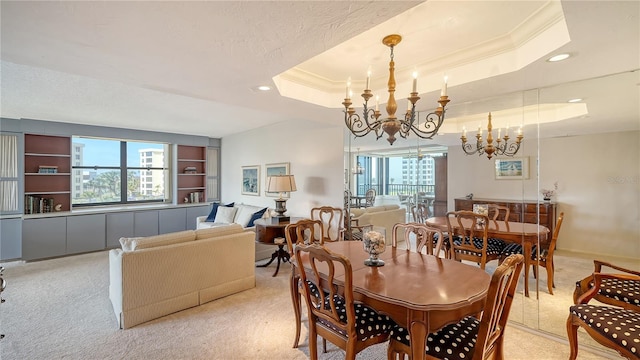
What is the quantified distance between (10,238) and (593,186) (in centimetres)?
808

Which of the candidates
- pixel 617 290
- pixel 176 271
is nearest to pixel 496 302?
pixel 617 290

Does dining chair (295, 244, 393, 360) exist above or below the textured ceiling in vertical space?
below

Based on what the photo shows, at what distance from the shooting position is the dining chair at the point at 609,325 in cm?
157

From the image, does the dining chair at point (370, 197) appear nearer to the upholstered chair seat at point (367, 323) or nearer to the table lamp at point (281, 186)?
the table lamp at point (281, 186)

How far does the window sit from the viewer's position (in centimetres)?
572

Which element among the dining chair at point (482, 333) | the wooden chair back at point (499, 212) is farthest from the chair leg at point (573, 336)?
the wooden chair back at point (499, 212)

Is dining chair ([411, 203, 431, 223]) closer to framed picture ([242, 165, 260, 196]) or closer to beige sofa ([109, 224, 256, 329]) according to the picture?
beige sofa ([109, 224, 256, 329])

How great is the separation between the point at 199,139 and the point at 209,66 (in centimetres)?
539

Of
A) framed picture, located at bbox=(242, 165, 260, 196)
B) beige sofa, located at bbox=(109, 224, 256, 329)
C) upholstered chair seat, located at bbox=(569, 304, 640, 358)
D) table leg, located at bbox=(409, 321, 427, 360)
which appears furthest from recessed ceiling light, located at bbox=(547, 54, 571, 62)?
framed picture, located at bbox=(242, 165, 260, 196)

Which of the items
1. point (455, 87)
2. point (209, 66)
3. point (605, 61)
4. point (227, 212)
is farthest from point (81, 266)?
point (605, 61)

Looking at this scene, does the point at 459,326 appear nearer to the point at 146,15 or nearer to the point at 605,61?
the point at 605,61

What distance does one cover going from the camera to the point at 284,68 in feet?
7.11

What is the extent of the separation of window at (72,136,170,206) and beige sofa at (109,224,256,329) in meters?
3.89

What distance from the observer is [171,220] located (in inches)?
249
